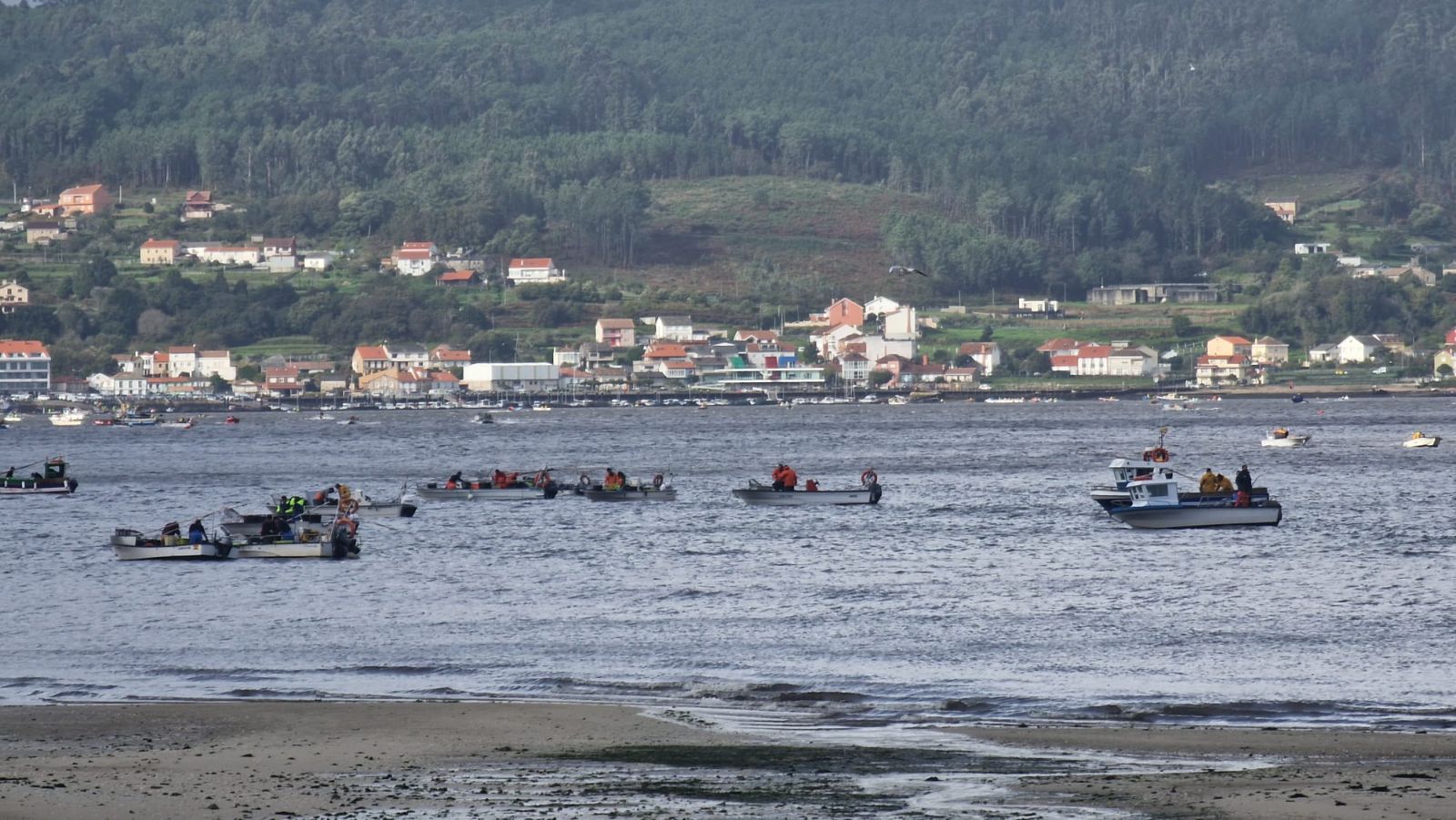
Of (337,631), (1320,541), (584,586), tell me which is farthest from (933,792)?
(1320,541)

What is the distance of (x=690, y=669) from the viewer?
110 ft

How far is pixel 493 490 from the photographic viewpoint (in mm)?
77500

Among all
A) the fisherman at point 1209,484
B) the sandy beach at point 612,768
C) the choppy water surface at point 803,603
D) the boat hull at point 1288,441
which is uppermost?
the boat hull at point 1288,441

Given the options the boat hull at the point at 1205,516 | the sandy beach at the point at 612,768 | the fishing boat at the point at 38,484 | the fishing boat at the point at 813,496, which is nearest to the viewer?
the sandy beach at the point at 612,768

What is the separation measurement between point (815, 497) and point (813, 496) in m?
0.12

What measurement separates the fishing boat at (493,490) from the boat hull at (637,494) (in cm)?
304

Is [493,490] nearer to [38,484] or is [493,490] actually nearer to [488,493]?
[488,493]

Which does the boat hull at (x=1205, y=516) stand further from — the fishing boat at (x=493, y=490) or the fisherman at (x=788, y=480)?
the fishing boat at (x=493, y=490)

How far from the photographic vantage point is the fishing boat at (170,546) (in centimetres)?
5344

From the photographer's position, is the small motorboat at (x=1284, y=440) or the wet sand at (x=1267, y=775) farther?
the small motorboat at (x=1284, y=440)

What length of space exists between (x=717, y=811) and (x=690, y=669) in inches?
451

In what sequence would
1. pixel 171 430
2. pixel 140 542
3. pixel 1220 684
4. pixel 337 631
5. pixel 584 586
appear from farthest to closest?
pixel 171 430
pixel 140 542
pixel 584 586
pixel 337 631
pixel 1220 684

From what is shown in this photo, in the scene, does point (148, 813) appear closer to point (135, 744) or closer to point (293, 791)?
point (293, 791)

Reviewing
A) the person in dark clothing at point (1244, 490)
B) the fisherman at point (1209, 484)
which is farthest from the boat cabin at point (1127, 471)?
the person in dark clothing at point (1244, 490)
